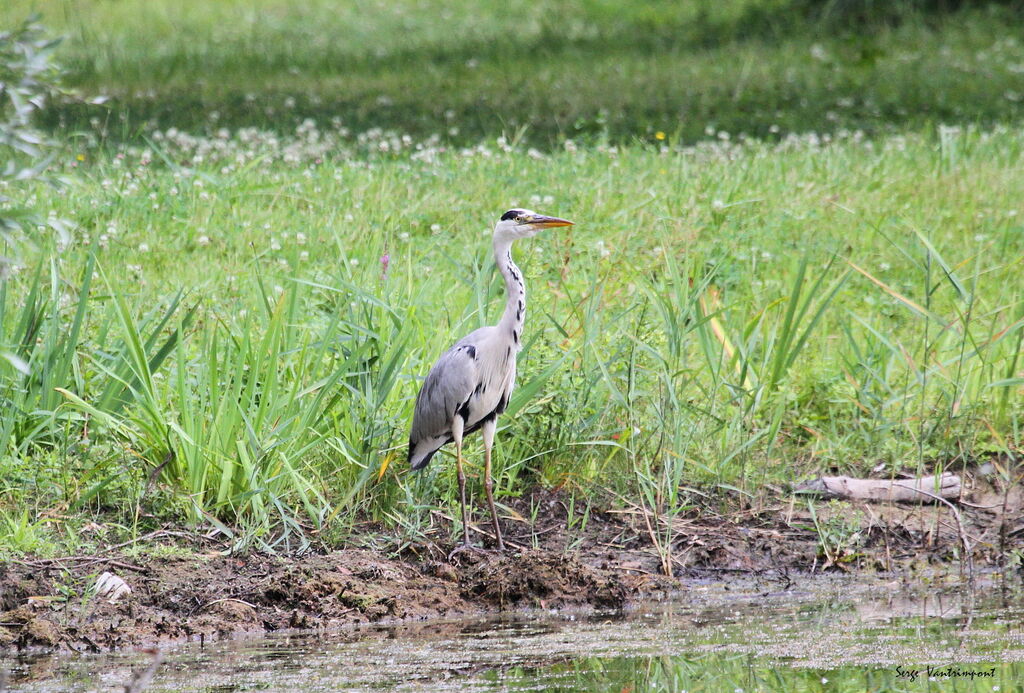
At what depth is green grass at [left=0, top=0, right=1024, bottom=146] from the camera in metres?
12.1

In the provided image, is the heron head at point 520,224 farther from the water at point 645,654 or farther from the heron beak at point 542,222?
the water at point 645,654

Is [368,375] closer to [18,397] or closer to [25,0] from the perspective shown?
[18,397]

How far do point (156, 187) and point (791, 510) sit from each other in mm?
4507

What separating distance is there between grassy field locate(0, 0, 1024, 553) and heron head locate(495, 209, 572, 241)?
41 cm

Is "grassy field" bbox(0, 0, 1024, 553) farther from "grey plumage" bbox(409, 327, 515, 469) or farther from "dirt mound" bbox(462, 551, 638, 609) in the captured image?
"dirt mound" bbox(462, 551, 638, 609)

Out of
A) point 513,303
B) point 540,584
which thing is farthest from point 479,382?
point 540,584

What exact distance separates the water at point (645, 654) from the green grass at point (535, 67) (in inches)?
216

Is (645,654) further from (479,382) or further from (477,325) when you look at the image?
(477,325)

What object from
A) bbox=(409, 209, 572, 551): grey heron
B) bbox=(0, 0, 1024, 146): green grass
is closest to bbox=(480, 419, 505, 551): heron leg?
bbox=(409, 209, 572, 551): grey heron

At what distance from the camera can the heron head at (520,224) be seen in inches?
207

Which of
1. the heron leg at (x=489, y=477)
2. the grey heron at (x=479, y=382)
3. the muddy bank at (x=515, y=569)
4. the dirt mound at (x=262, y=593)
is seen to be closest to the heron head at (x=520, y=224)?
the grey heron at (x=479, y=382)

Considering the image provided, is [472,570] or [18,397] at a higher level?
[18,397]

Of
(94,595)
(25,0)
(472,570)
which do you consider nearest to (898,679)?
(472,570)

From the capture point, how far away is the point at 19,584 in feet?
14.8
